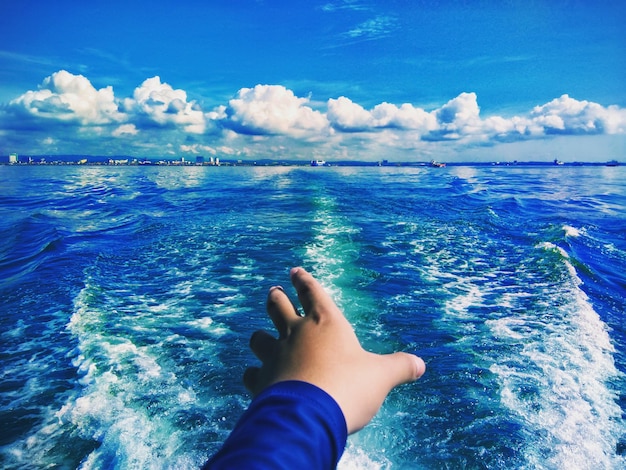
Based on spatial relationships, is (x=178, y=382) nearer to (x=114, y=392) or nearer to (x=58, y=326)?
(x=114, y=392)

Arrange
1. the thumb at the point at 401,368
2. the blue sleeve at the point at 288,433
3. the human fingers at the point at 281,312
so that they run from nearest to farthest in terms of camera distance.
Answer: the blue sleeve at the point at 288,433 < the thumb at the point at 401,368 < the human fingers at the point at 281,312

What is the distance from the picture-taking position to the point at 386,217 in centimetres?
2014

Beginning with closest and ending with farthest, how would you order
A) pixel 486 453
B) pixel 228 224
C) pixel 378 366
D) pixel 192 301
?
pixel 378 366 < pixel 486 453 < pixel 192 301 < pixel 228 224

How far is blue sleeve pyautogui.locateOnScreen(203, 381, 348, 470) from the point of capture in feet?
4.10

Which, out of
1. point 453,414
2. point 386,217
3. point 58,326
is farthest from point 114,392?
point 386,217

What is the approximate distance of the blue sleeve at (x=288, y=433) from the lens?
4.10 ft

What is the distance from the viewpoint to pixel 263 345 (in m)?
2.18

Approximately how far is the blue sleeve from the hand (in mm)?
188

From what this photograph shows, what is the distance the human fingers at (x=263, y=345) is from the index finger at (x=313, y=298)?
272 millimetres

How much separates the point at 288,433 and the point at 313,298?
895mm

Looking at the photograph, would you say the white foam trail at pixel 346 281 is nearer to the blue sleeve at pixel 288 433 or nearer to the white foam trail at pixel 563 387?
the white foam trail at pixel 563 387

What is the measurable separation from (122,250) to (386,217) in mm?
13133

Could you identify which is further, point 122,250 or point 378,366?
point 122,250

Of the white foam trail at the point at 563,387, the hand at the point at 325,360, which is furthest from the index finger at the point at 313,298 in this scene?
the white foam trail at the point at 563,387
